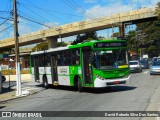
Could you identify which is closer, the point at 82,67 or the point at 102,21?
the point at 82,67

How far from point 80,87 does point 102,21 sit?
42288 millimetres

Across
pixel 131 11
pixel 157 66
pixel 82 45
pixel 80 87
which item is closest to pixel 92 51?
pixel 82 45

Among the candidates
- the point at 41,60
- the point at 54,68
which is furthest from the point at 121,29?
the point at 54,68

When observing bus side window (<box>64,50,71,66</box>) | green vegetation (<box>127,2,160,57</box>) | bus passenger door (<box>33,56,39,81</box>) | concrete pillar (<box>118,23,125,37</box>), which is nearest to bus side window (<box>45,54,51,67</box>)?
bus passenger door (<box>33,56,39,81</box>)

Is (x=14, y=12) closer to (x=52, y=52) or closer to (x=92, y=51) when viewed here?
(x=52, y=52)

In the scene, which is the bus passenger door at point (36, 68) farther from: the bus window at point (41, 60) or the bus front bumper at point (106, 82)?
the bus front bumper at point (106, 82)

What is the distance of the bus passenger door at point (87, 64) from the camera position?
792 inches

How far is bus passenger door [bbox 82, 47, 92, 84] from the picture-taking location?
20125 mm

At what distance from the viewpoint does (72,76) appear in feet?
73.4

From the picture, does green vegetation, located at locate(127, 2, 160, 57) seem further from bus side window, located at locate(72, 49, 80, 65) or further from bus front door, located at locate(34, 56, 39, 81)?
bus side window, located at locate(72, 49, 80, 65)

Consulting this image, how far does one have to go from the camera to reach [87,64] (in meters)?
20.4

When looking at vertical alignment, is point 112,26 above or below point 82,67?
above

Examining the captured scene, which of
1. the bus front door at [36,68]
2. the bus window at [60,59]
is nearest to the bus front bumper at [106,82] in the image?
the bus window at [60,59]

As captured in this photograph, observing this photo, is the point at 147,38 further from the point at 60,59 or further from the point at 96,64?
the point at 96,64
